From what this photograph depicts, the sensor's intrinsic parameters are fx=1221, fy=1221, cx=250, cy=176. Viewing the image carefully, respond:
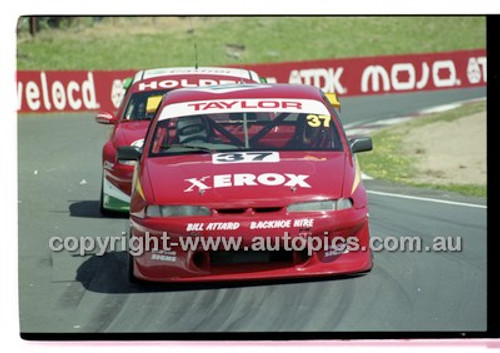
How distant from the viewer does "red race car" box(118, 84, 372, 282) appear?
824 cm

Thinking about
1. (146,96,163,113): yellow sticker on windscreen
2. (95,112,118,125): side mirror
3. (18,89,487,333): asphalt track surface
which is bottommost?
(18,89,487,333): asphalt track surface

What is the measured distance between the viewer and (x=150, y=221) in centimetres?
848

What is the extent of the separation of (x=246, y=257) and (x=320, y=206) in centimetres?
65

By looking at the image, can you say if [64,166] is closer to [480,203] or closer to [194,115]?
[480,203]

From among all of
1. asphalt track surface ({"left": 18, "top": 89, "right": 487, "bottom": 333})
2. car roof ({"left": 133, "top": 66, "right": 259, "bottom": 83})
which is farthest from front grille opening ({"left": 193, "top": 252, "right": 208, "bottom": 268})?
car roof ({"left": 133, "top": 66, "right": 259, "bottom": 83})

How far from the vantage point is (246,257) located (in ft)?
27.0

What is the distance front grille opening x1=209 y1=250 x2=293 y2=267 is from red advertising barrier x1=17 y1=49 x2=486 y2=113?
2208 cm

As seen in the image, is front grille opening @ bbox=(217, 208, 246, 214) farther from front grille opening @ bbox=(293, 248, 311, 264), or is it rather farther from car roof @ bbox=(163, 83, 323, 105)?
car roof @ bbox=(163, 83, 323, 105)

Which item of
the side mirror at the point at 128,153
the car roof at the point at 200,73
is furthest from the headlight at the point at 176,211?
the car roof at the point at 200,73

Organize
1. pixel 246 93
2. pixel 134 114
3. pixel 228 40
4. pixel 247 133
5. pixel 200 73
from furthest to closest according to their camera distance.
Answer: pixel 228 40 < pixel 200 73 < pixel 134 114 < pixel 246 93 < pixel 247 133

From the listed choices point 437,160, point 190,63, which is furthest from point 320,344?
point 190,63

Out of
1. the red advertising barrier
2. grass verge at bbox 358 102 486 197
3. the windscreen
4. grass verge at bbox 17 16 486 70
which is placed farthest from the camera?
grass verge at bbox 17 16 486 70

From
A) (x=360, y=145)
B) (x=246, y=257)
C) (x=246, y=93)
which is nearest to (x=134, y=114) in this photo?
(x=246, y=93)

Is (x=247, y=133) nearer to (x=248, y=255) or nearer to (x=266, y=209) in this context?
(x=266, y=209)
